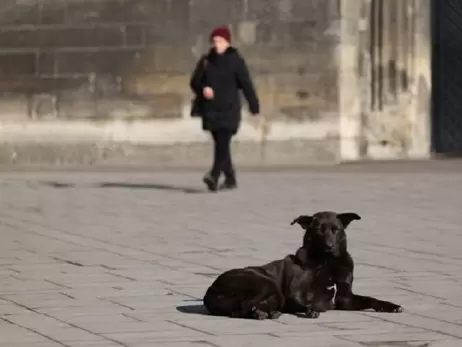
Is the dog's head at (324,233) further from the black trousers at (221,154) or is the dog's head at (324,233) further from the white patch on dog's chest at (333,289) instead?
the black trousers at (221,154)

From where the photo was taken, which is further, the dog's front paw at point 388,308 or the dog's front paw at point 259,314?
the dog's front paw at point 388,308

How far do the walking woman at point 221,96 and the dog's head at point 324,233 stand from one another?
7.96 m

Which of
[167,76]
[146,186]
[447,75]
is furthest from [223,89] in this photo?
[447,75]

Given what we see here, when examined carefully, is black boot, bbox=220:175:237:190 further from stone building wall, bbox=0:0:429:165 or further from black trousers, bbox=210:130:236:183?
stone building wall, bbox=0:0:429:165

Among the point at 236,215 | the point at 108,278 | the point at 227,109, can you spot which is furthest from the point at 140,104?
the point at 108,278

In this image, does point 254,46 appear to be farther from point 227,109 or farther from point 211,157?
point 227,109

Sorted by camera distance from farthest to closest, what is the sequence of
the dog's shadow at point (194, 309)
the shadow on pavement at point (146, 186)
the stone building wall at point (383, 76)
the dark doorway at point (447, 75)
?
the dark doorway at point (447, 75)
the stone building wall at point (383, 76)
the shadow on pavement at point (146, 186)
the dog's shadow at point (194, 309)

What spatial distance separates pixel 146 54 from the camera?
60.3ft

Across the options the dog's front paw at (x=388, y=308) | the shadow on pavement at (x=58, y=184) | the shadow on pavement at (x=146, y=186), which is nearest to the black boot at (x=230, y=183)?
the shadow on pavement at (x=146, y=186)

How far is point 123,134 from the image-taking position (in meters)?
18.6

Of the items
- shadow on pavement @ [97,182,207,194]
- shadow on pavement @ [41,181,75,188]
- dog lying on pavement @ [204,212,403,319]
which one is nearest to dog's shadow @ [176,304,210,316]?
dog lying on pavement @ [204,212,403,319]

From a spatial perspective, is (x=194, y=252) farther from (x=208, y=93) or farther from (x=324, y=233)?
(x=208, y=93)

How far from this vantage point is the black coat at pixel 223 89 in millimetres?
14438

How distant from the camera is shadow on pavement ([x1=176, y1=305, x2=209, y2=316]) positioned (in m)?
6.70
